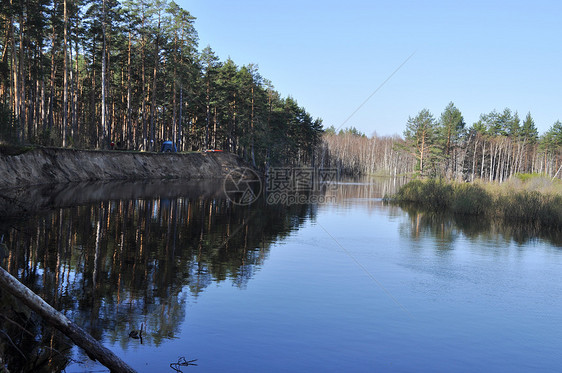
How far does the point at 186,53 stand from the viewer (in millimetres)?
60344

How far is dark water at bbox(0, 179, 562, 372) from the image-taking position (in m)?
8.38

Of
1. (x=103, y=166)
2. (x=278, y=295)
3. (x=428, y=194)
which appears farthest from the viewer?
(x=103, y=166)

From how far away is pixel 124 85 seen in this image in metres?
63.8

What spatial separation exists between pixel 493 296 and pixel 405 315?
3.66 meters

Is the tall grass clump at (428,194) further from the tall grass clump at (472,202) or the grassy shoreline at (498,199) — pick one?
the tall grass clump at (472,202)

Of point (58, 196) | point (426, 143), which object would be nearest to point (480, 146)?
point (426, 143)

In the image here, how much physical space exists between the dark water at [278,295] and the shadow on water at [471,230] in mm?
549

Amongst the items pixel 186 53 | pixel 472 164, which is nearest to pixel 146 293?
pixel 186 53

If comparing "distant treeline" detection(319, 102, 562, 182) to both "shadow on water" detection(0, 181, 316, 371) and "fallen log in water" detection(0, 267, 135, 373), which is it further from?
"fallen log in water" detection(0, 267, 135, 373)

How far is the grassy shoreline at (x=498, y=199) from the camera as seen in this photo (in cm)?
3067

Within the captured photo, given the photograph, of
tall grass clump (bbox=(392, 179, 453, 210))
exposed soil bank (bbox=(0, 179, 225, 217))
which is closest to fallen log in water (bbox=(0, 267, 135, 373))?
exposed soil bank (bbox=(0, 179, 225, 217))

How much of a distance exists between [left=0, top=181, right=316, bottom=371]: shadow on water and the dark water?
49 mm

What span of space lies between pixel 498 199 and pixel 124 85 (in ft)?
162

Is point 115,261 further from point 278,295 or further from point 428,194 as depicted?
point 428,194
